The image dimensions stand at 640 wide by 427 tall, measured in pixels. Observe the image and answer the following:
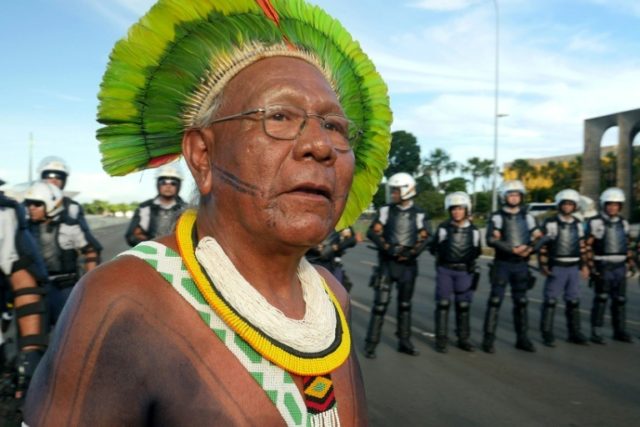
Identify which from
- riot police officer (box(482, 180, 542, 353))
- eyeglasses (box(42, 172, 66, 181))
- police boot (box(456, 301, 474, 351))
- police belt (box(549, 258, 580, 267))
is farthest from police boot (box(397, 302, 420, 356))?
eyeglasses (box(42, 172, 66, 181))

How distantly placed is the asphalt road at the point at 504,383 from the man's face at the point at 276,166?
419 cm

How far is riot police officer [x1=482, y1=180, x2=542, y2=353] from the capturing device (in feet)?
27.6

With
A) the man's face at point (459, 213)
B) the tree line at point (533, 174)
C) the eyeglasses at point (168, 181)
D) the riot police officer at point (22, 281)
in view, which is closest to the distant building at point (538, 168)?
the tree line at point (533, 174)

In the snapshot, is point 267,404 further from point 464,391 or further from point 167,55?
point 464,391

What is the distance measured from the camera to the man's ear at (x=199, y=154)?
1553mm

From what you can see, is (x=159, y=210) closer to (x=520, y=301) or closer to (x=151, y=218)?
(x=151, y=218)

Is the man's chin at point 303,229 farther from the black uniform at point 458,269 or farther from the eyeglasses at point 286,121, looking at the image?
the black uniform at point 458,269

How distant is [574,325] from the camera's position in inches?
344

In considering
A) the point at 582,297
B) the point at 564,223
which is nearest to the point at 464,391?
the point at 564,223

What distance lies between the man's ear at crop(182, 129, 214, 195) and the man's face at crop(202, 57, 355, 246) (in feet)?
0.05

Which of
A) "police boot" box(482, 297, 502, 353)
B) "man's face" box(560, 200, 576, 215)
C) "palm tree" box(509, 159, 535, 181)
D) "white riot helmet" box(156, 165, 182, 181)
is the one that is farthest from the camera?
"palm tree" box(509, 159, 535, 181)

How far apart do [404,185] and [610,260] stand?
3559 millimetres

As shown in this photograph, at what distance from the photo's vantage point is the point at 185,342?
4.25ft

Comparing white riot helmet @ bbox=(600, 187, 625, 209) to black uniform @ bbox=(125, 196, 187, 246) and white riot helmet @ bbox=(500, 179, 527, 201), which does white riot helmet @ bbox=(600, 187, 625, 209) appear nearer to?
white riot helmet @ bbox=(500, 179, 527, 201)
